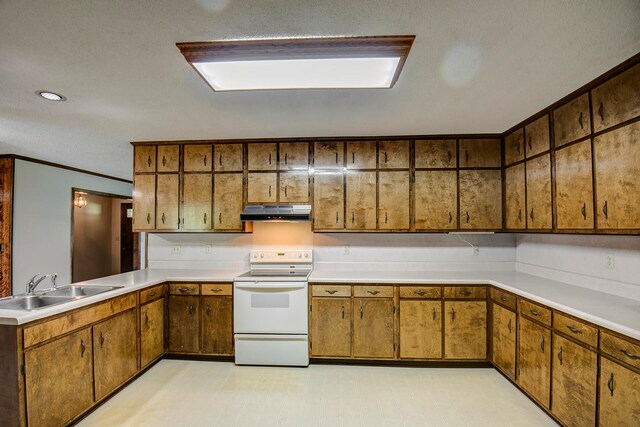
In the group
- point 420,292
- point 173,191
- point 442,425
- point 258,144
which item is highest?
point 258,144

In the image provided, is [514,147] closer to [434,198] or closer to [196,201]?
[434,198]

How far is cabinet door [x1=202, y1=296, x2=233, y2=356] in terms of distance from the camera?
3.19 metres

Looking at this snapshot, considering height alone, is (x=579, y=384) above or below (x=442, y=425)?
above

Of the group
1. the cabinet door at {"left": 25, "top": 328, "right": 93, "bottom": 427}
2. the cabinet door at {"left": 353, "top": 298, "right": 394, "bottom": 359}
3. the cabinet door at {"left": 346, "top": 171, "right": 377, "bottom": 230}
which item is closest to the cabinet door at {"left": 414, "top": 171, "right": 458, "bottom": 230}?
the cabinet door at {"left": 346, "top": 171, "right": 377, "bottom": 230}

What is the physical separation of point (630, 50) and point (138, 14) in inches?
104

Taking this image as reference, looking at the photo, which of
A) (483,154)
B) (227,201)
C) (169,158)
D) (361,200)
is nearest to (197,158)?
(169,158)

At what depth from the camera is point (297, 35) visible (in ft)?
5.20

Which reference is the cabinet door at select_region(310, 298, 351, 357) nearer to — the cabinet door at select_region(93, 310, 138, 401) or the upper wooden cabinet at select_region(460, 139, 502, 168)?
the cabinet door at select_region(93, 310, 138, 401)

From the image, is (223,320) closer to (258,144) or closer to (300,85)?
(258,144)

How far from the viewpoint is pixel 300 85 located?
6.84 feet

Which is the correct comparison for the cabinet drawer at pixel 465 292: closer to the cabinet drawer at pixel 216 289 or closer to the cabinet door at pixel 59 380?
the cabinet drawer at pixel 216 289

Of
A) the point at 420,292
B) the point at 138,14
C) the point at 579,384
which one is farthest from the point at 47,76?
the point at 579,384

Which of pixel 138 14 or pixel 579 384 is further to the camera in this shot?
pixel 579 384

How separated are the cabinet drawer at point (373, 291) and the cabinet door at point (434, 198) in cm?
82
